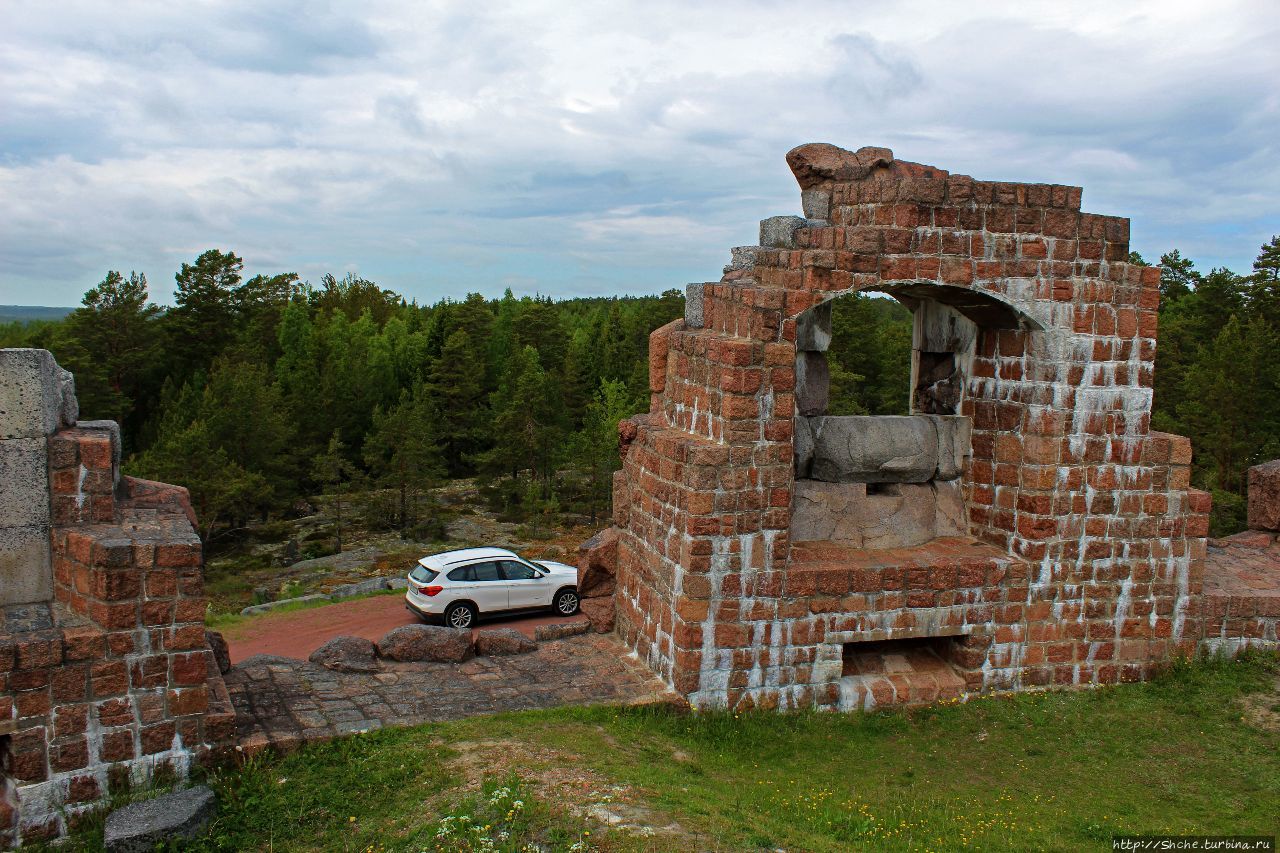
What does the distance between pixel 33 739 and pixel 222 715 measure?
3.67ft

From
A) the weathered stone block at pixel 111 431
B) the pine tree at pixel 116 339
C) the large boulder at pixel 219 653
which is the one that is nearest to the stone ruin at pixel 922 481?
the large boulder at pixel 219 653

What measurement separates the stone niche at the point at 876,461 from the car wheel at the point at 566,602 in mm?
9915

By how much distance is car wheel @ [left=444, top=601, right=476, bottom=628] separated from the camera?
1747cm

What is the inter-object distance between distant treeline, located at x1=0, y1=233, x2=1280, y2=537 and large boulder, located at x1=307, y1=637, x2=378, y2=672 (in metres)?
20.9

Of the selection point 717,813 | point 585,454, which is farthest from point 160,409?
point 717,813

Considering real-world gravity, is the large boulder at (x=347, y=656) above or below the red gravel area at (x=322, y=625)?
above

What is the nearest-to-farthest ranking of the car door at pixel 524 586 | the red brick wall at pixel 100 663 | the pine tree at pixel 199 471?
the red brick wall at pixel 100 663, the car door at pixel 524 586, the pine tree at pixel 199 471

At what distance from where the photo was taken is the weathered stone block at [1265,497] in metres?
10.9

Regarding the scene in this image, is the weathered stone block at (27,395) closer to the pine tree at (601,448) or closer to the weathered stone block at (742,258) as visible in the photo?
the weathered stone block at (742,258)

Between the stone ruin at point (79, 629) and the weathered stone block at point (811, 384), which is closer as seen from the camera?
the stone ruin at point (79, 629)

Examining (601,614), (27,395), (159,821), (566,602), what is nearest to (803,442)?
(601,614)

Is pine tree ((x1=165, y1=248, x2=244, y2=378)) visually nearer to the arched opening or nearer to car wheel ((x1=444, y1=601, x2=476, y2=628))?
car wheel ((x1=444, y1=601, x2=476, y2=628))

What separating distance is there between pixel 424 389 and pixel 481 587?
87.6 feet

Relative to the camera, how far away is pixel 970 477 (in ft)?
30.8
